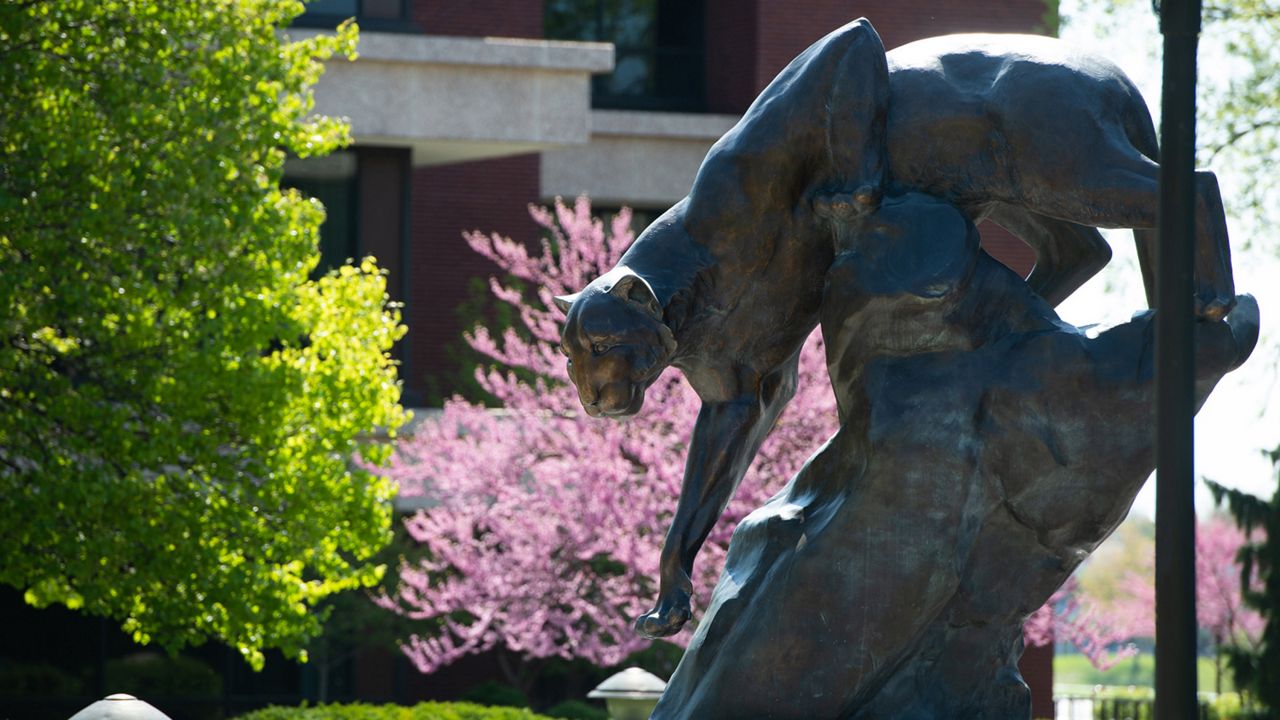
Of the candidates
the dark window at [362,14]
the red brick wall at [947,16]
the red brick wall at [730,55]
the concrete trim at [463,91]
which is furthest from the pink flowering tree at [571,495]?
the red brick wall at [947,16]

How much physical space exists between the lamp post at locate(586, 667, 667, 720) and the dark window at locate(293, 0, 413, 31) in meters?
11.4

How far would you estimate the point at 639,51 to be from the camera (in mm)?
28688

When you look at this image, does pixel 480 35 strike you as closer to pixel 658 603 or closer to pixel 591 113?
pixel 591 113

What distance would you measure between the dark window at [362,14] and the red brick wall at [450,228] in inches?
106

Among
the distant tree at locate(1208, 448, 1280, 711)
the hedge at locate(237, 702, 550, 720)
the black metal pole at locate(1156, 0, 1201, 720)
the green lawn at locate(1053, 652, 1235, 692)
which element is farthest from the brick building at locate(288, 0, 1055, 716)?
the green lawn at locate(1053, 652, 1235, 692)

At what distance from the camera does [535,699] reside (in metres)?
25.1

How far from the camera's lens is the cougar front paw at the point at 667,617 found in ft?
20.3

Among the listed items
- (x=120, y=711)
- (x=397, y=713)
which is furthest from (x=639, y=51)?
(x=120, y=711)

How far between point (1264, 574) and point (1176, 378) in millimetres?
19372

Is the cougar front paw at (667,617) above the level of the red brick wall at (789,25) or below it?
below

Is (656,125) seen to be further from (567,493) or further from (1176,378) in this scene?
(1176,378)

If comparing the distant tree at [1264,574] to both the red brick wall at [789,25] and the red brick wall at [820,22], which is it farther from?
the red brick wall at [789,25]

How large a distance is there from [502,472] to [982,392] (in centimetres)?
1431

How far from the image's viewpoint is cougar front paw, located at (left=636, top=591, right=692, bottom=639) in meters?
6.20
